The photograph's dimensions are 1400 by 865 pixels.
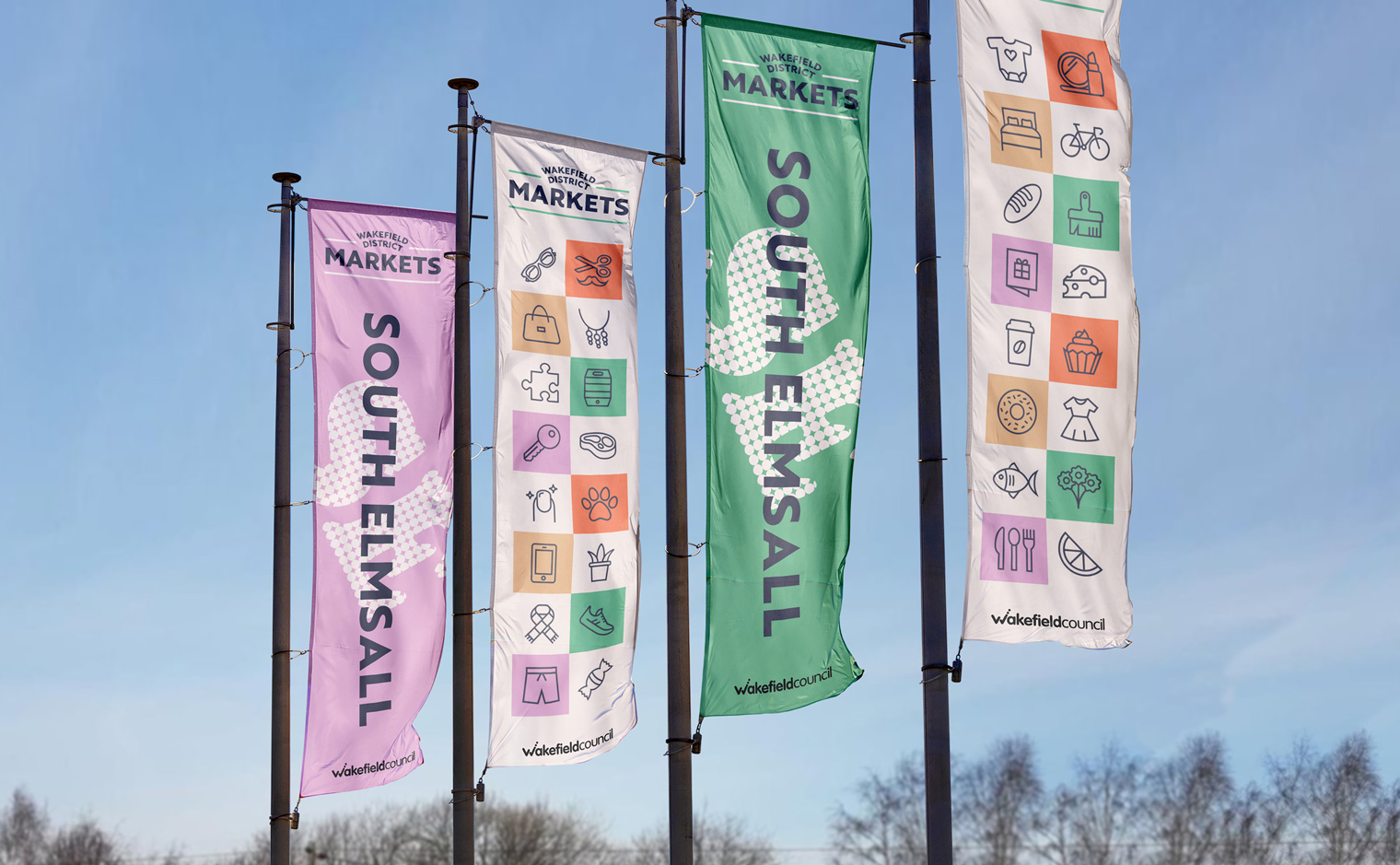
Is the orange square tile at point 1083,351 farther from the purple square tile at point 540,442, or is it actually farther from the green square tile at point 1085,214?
the purple square tile at point 540,442

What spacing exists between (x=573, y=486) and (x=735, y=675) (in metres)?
3.90

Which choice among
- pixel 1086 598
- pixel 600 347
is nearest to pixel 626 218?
pixel 600 347

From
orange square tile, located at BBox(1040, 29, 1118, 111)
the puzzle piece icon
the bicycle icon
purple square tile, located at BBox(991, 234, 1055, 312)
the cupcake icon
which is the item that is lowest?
the cupcake icon

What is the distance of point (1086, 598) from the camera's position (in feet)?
42.5

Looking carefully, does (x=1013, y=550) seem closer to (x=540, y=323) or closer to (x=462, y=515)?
(x=540, y=323)

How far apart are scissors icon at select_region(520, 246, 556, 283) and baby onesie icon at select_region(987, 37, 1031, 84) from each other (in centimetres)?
563

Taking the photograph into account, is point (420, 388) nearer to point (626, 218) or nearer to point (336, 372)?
point (336, 372)

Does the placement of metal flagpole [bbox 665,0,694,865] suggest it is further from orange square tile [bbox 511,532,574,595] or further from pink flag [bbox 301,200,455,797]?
pink flag [bbox 301,200,455,797]

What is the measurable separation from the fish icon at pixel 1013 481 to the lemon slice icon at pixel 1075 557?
0.49 metres

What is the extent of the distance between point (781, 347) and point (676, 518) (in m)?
2.18

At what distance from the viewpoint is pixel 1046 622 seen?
42.2 ft

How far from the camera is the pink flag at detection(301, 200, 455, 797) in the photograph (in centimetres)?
1823

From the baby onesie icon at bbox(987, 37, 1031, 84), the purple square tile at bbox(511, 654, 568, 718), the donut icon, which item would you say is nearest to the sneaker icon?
the purple square tile at bbox(511, 654, 568, 718)

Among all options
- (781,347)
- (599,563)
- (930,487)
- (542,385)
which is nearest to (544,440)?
(542,385)
